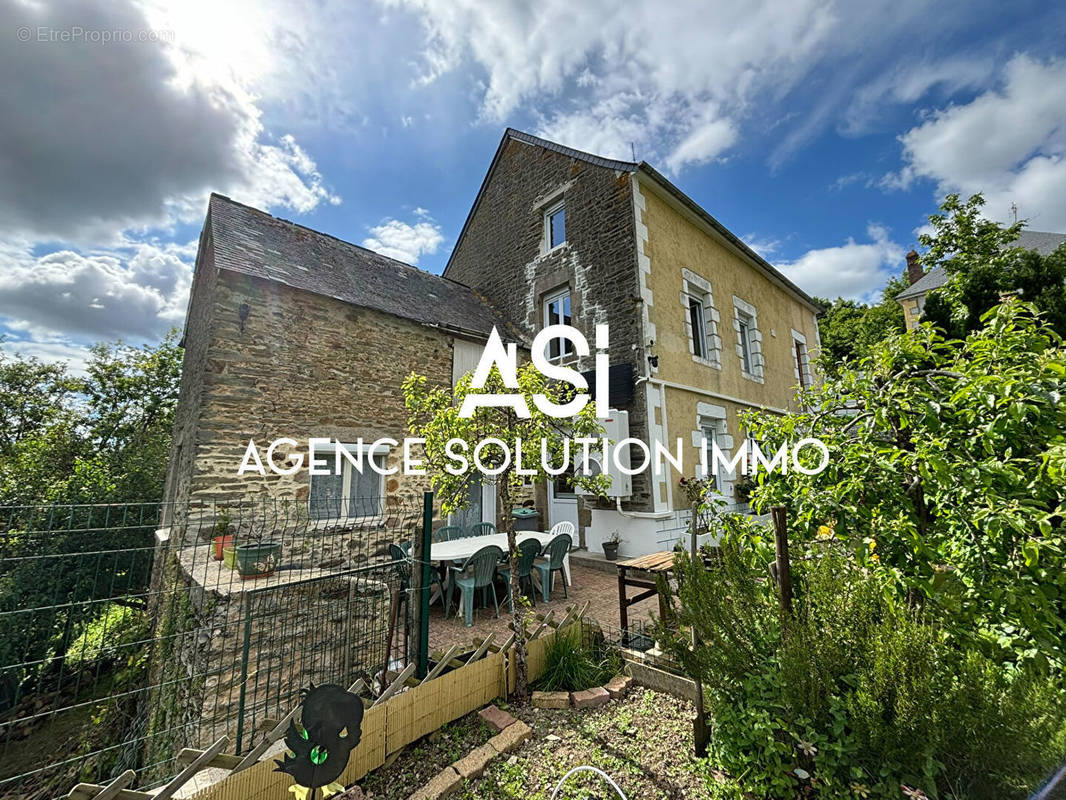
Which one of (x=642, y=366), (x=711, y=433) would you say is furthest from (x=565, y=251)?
(x=711, y=433)

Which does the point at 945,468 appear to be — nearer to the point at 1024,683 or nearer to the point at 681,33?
the point at 1024,683

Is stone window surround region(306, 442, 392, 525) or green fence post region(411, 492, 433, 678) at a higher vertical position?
stone window surround region(306, 442, 392, 525)

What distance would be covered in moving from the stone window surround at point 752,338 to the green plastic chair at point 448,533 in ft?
29.1

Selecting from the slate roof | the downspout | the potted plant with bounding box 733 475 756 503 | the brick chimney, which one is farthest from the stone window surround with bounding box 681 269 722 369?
the brick chimney

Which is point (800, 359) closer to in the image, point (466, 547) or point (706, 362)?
point (706, 362)

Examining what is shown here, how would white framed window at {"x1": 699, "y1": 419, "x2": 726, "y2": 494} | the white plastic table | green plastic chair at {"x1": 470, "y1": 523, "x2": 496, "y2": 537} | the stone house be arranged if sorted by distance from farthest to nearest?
1. white framed window at {"x1": 699, "y1": 419, "x2": 726, "y2": 494}
2. the stone house
3. green plastic chair at {"x1": 470, "y1": 523, "x2": 496, "y2": 537}
4. the white plastic table

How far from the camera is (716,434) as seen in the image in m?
9.78

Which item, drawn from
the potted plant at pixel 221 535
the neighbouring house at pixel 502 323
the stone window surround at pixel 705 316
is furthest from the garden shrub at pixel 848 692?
the stone window surround at pixel 705 316

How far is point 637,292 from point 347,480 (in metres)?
6.63

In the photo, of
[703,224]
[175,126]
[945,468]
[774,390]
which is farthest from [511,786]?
[774,390]

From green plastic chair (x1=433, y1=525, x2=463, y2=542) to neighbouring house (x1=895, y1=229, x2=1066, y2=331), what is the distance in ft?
68.6

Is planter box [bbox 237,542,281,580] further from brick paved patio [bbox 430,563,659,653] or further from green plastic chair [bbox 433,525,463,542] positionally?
green plastic chair [bbox 433,525,463,542]

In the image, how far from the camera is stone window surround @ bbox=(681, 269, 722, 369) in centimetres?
949

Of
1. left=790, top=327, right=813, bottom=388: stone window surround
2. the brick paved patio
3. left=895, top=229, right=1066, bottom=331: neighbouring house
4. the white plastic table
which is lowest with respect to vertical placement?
the brick paved patio
